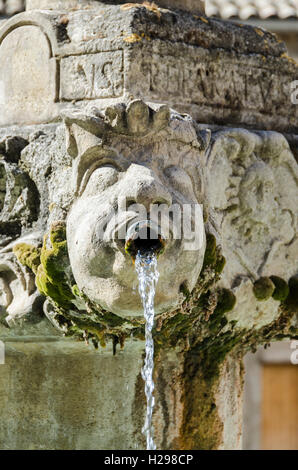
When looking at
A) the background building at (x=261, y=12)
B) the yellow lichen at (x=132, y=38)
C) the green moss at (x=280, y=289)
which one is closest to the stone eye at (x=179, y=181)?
the yellow lichen at (x=132, y=38)

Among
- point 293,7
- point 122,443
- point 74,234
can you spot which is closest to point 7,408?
point 122,443

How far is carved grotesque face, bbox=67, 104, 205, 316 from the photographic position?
346 centimetres

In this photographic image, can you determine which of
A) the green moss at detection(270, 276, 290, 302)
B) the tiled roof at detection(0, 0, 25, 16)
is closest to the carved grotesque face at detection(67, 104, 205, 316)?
the green moss at detection(270, 276, 290, 302)

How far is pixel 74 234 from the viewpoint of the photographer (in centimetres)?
359

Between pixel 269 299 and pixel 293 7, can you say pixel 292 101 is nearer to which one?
pixel 269 299

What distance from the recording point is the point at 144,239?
341 cm

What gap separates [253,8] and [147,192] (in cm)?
773

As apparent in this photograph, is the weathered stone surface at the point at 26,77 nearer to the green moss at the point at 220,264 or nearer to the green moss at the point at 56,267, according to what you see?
the green moss at the point at 56,267

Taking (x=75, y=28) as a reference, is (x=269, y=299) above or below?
A: below

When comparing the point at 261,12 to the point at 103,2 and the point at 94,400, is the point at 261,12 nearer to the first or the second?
the point at 103,2

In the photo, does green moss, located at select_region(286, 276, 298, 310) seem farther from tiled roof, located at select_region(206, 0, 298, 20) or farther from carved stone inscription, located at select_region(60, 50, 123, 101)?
tiled roof, located at select_region(206, 0, 298, 20)

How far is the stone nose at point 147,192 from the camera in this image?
136 inches

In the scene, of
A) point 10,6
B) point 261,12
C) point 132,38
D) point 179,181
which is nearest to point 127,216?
point 179,181

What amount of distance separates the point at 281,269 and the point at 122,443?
82cm
